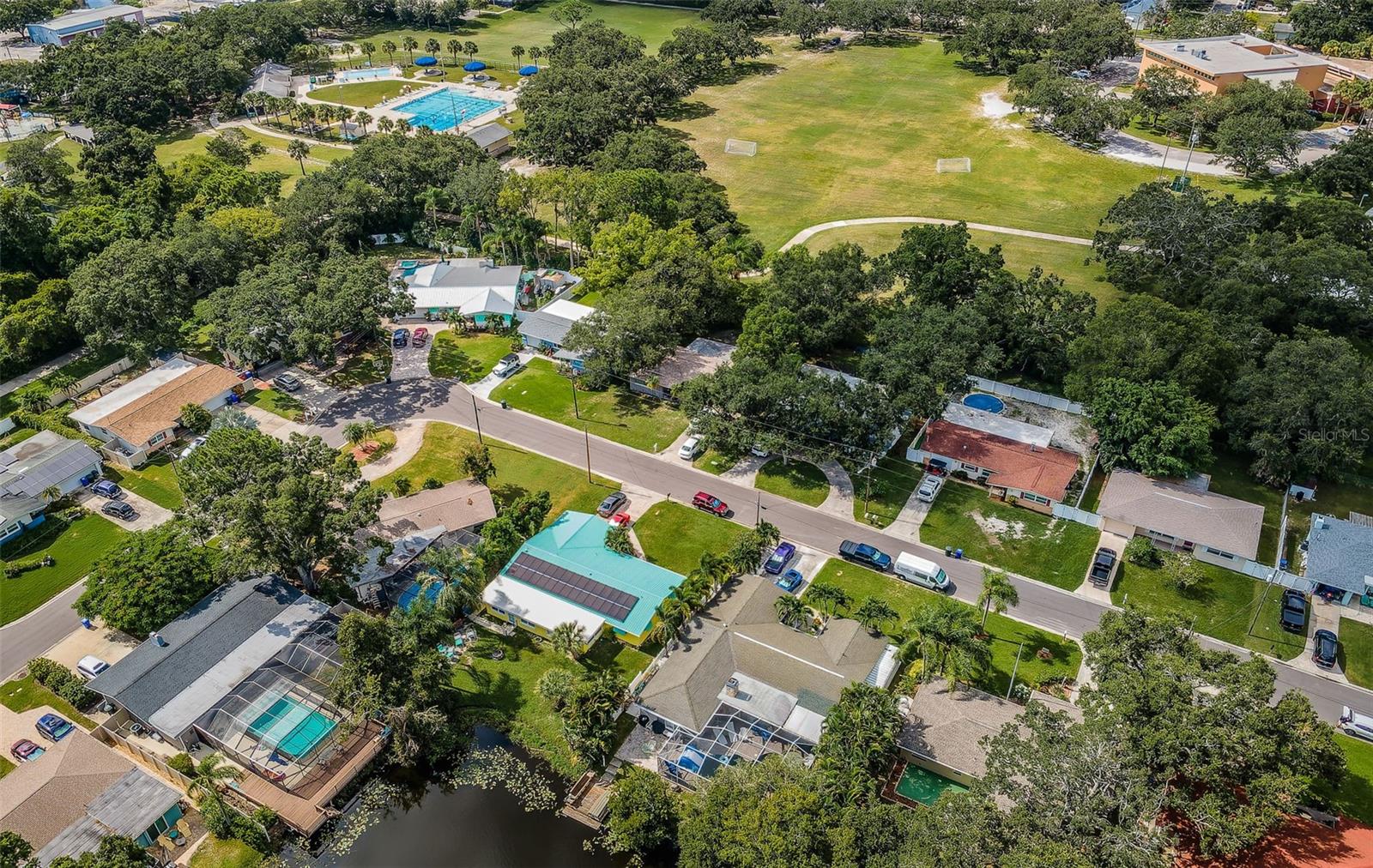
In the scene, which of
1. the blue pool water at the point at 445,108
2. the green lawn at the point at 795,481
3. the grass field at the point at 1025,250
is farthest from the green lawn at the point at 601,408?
the blue pool water at the point at 445,108

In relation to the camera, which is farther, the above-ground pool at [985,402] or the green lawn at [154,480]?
the above-ground pool at [985,402]

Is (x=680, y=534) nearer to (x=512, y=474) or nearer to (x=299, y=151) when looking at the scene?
(x=512, y=474)

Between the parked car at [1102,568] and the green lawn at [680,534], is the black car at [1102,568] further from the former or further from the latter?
the green lawn at [680,534]

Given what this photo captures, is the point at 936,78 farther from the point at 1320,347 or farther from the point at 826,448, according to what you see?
the point at 826,448

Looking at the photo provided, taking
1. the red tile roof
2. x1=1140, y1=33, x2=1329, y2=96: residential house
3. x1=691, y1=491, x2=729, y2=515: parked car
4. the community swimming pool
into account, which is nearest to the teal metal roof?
x1=691, y1=491, x2=729, y2=515: parked car

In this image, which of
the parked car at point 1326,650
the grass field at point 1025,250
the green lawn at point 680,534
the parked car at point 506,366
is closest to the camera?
the parked car at point 1326,650

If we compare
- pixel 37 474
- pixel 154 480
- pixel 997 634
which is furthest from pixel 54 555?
pixel 997 634

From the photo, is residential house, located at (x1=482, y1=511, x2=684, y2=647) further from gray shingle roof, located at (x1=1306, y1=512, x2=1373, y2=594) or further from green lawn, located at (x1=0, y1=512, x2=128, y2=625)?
gray shingle roof, located at (x1=1306, y1=512, x2=1373, y2=594)
